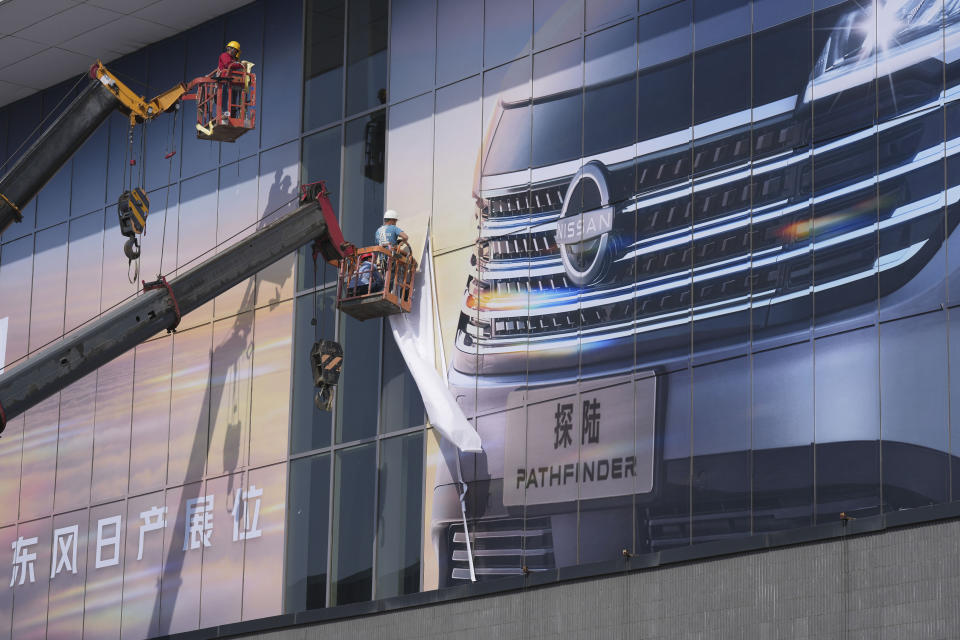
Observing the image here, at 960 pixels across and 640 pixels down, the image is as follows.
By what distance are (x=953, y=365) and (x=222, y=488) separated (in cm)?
1678

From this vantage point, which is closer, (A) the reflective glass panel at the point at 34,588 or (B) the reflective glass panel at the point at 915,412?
(B) the reflective glass panel at the point at 915,412

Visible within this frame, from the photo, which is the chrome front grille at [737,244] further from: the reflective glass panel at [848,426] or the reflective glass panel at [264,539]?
the reflective glass panel at [264,539]

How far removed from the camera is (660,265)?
26.9m

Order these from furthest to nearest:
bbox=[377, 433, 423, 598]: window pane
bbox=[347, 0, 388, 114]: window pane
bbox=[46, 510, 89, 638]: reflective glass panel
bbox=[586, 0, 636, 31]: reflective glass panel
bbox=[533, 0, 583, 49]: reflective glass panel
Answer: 1. bbox=[46, 510, 89, 638]: reflective glass panel
2. bbox=[347, 0, 388, 114]: window pane
3. bbox=[377, 433, 423, 598]: window pane
4. bbox=[533, 0, 583, 49]: reflective glass panel
5. bbox=[586, 0, 636, 31]: reflective glass panel

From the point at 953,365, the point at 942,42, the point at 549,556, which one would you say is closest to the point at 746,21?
the point at 942,42

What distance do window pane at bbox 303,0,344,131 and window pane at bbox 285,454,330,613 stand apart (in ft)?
23.5

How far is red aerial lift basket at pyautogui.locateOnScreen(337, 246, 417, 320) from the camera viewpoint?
30.6 m

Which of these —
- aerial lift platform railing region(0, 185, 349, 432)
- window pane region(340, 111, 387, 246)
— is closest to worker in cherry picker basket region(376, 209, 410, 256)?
aerial lift platform railing region(0, 185, 349, 432)

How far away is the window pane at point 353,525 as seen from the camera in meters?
31.1

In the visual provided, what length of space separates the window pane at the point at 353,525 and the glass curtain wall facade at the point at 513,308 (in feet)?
0.21

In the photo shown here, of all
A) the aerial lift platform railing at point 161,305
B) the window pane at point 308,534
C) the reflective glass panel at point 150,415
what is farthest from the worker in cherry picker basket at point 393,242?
the reflective glass panel at point 150,415

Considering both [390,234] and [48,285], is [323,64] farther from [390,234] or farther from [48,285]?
[48,285]

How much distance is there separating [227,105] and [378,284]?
561cm

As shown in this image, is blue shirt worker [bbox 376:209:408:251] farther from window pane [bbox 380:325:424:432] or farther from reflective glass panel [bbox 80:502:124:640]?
reflective glass panel [bbox 80:502:124:640]
